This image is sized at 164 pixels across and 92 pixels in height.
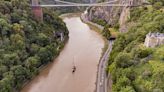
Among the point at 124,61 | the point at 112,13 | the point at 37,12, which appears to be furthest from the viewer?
the point at 112,13

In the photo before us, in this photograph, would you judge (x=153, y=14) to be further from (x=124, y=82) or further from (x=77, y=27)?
(x=77, y=27)

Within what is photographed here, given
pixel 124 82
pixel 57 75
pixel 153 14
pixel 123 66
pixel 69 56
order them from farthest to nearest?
pixel 69 56, pixel 153 14, pixel 57 75, pixel 123 66, pixel 124 82

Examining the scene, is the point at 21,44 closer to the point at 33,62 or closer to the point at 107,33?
the point at 33,62

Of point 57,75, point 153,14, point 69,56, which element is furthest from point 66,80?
point 153,14

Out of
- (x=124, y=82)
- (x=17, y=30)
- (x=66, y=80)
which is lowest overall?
(x=66, y=80)

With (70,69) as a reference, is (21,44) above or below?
above

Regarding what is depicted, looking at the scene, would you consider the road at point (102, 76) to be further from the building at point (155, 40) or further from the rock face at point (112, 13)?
the rock face at point (112, 13)

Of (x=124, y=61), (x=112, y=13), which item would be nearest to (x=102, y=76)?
(x=124, y=61)
